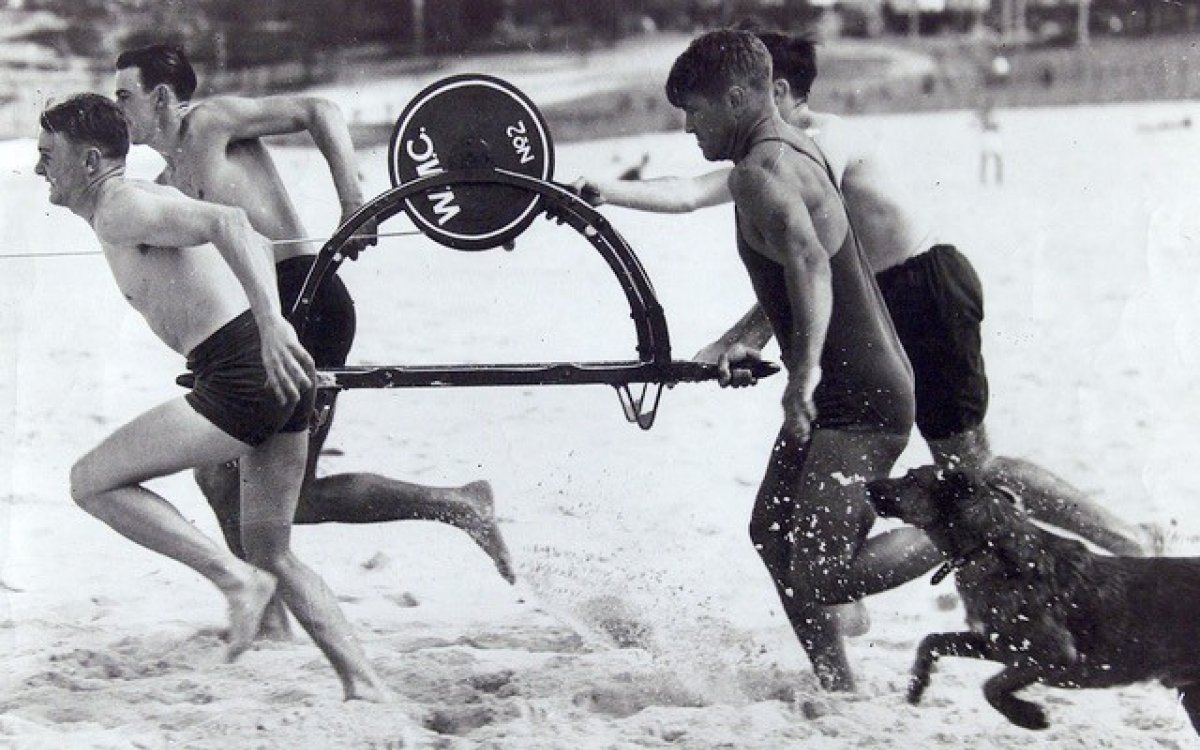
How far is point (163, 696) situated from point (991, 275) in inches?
147

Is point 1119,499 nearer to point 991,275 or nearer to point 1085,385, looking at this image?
point 1085,385

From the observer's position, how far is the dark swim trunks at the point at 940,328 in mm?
4023

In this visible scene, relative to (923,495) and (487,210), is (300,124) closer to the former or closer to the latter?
(487,210)

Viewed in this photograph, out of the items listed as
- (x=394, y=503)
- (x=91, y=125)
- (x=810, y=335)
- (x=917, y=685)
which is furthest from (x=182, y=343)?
(x=917, y=685)

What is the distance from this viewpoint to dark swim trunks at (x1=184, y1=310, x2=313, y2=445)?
3834mm

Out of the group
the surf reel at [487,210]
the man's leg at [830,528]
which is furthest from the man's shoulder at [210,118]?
the man's leg at [830,528]

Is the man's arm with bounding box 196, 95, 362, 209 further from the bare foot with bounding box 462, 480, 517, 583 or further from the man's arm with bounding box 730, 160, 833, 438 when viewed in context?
the man's arm with bounding box 730, 160, 833, 438

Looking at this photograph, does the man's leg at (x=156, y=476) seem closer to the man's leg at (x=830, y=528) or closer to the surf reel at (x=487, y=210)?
the surf reel at (x=487, y=210)

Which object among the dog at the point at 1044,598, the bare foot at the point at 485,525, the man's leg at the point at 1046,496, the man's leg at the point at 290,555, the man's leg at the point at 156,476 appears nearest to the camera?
the dog at the point at 1044,598

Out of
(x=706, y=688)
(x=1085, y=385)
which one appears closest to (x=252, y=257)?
(x=706, y=688)

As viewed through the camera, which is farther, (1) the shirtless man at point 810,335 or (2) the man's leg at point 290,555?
(2) the man's leg at point 290,555

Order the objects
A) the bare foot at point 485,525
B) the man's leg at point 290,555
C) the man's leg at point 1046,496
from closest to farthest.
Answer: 1. the man's leg at point 290,555
2. the man's leg at point 1046,496
3. the bare foot at point 485,525

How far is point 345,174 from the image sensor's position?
161 inches

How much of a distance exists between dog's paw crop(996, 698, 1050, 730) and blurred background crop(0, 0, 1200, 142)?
5.33ft
